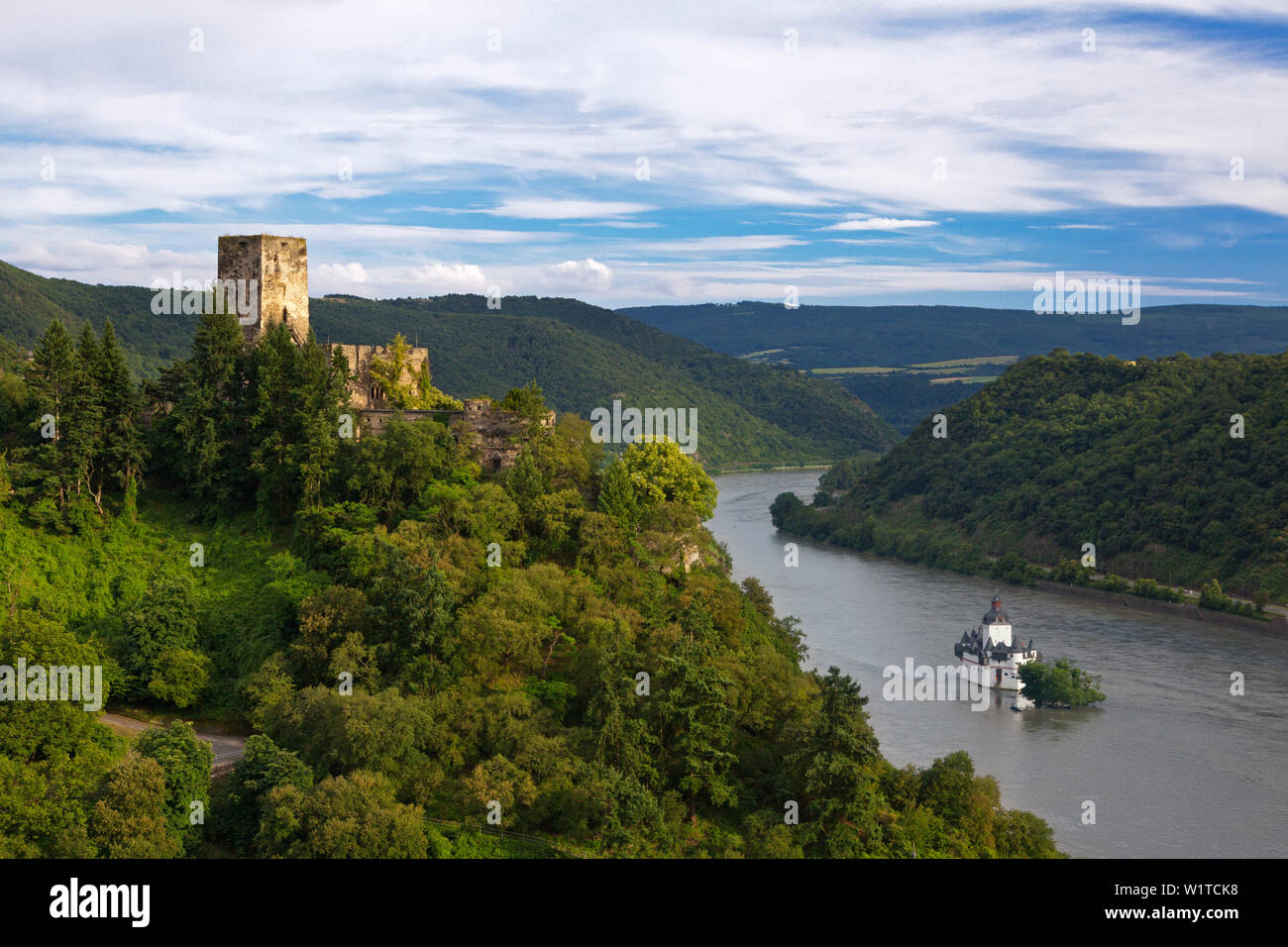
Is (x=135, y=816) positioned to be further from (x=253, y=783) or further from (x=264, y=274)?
(x=264, y=274)

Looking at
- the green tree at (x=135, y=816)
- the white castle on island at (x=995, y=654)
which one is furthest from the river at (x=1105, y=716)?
the green tree at (x=135, y=816)

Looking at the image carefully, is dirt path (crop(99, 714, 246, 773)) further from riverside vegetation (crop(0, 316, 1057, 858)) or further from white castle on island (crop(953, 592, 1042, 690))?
white castle on island (crop(953, 592, 1042, 690))

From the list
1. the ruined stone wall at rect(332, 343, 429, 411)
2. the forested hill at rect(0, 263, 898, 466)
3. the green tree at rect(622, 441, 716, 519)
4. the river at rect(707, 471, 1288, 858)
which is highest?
the forested hill at rect(0, 263, 898, 466)

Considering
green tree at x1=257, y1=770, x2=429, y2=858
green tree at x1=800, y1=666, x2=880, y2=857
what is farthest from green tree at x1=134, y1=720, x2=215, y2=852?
green tree at x1=800, y1=666, x2=880, y2=857

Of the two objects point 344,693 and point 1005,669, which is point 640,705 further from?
point 1005,669

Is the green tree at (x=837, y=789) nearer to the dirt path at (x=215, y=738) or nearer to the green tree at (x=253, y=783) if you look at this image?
the green tree at (x=253, y=783)
